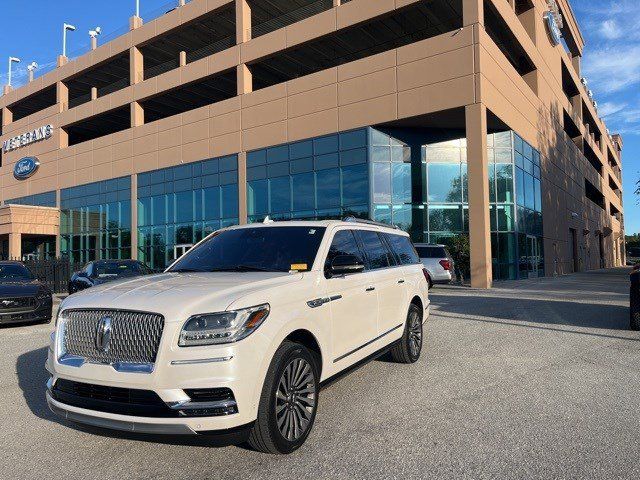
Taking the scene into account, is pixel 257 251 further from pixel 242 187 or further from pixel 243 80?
pixel 243 80

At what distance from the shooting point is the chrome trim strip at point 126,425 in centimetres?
320

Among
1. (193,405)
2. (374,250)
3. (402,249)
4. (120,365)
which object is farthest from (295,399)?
(402,249)

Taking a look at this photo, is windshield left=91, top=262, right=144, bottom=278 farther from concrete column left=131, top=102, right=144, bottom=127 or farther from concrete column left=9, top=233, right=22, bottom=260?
concrete column left=9, top=233, right=22, bottom=260

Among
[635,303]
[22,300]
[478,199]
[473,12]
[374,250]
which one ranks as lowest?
[635,303]

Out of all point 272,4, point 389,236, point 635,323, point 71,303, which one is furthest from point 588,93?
point 71,303

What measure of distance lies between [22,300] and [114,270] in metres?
3.78

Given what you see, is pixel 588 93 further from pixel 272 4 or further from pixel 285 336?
pixel 285 336

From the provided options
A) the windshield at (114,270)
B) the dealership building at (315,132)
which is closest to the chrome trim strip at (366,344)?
the windshield at (114,270)

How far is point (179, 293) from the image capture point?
3689 mm

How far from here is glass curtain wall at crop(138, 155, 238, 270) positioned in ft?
96.3

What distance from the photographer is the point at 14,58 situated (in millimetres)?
46844

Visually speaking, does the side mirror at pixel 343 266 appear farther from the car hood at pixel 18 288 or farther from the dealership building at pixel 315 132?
the dealership building at pixel 315 132

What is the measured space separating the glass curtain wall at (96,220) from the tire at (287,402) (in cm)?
3303

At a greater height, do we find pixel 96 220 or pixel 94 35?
pixel 94 35
